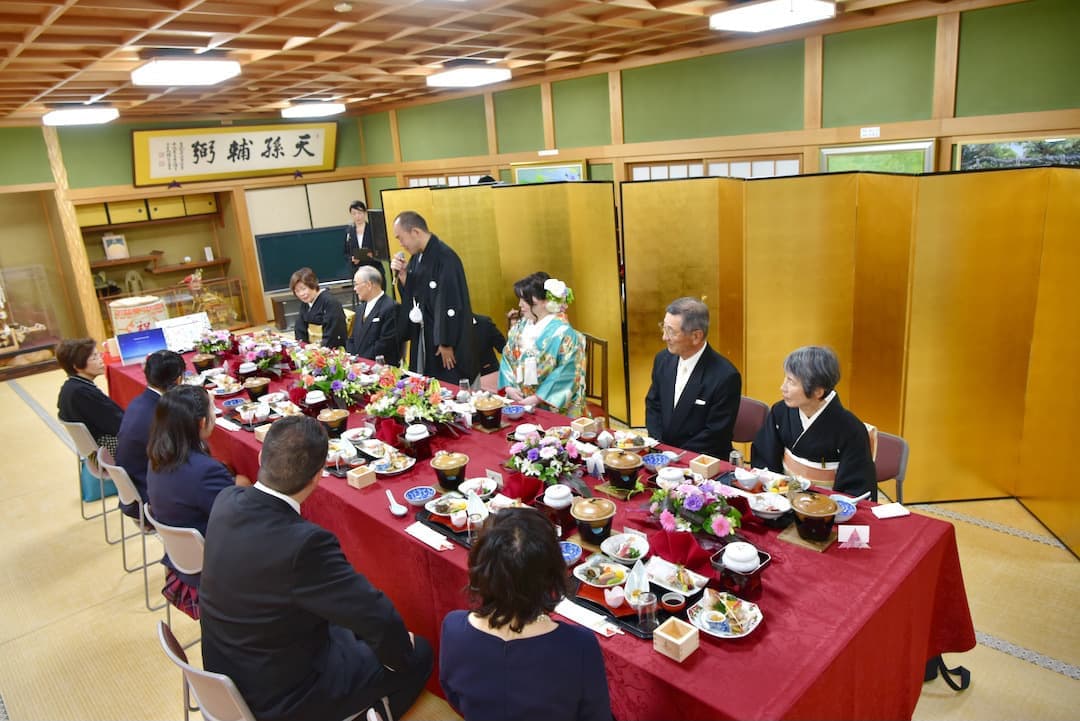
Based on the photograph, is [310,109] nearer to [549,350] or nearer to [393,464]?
[549,350]

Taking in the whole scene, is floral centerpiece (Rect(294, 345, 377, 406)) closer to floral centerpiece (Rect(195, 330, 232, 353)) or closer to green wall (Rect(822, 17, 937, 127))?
floral centerpiece (Rect(195, 330, 232, 353))

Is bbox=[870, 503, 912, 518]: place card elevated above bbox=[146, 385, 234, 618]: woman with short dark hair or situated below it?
below

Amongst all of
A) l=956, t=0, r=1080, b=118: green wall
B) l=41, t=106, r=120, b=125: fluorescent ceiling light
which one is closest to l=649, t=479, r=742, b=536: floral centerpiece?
l=956, t=0, r=1080, b=118: green wall

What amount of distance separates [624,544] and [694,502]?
0.91 feet

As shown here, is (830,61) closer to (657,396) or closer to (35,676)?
(657,396)

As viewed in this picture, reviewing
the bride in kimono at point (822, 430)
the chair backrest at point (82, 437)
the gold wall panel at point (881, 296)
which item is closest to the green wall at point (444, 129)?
the gold wall panel at point (881, 296)

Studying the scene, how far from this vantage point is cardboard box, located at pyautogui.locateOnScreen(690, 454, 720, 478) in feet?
9.32

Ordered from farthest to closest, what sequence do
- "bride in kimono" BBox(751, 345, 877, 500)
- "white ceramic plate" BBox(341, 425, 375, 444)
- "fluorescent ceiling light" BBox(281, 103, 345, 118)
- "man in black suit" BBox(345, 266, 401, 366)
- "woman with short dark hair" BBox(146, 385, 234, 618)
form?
"fluorescent ceiling light" BBox(281, 103, 345, 118) < "man in black suit" BBox(345, 266, 401, 366) < "white ceramic plate" BBox(341, 425, 375, 444) < "woman with short dark hair" BBox(146, 385, 234, 618) < "bride in kimono" BBox(751, 345, 877, 500)

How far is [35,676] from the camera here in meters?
3.53

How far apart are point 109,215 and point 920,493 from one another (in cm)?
1072

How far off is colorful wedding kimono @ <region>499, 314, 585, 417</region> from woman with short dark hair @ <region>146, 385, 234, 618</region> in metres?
1.88

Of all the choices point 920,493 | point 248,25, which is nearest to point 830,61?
point 920,493

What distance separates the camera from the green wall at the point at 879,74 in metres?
5.23

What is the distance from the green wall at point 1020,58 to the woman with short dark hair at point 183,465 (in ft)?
17.4
